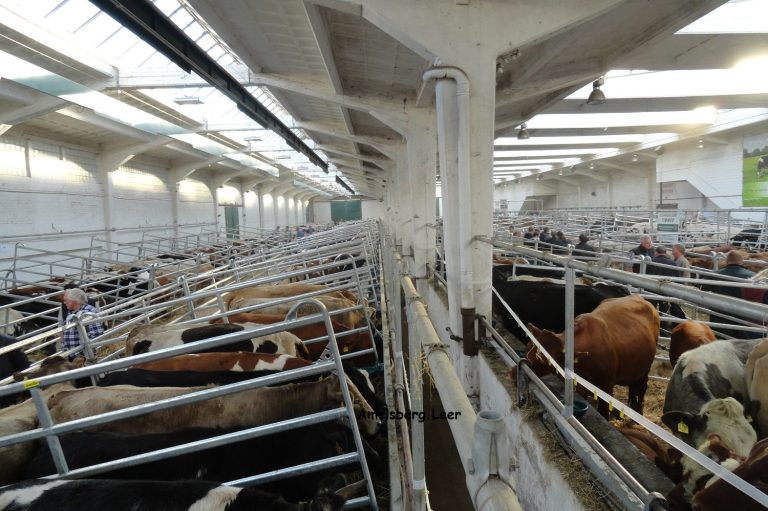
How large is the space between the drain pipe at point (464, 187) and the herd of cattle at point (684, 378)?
22.6 inches

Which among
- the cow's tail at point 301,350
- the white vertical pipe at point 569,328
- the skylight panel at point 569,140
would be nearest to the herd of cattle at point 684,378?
the white vertical pipe at point 569,328

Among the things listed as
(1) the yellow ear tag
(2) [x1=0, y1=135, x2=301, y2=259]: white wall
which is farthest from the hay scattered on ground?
(2) [x1=0, y1=135, x2=301, y2=259]: white wall

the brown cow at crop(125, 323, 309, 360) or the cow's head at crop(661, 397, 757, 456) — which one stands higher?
the brown cow at crop(125, 323, 309, 360)

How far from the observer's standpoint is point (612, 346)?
13.0ft

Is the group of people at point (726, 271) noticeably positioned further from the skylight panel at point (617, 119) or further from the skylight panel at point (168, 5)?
the skylight panel at point (168, 5)

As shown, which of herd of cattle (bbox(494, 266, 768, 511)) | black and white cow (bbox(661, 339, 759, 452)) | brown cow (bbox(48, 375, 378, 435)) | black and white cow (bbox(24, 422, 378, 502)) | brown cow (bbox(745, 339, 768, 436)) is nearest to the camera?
herd of cattle (bbox(494, 266, 768, 511))

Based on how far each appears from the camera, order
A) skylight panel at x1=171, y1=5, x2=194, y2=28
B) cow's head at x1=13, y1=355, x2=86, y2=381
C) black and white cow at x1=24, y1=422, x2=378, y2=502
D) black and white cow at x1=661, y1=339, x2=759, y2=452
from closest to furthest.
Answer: black and white cow at x1=24, y1=422, x2=378, y2=502 → black and white cow at x1=661, y1=339, x2=759, y2=452 → cow's head at x1=13, y1=355, x2=86, y2=381 → skylight panel at x1=171, y1=5, x2=194, y2=28

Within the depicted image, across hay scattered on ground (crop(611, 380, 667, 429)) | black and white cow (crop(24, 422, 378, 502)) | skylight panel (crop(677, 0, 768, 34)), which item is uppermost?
skylight panel (crop(677, 0, 768, 34))

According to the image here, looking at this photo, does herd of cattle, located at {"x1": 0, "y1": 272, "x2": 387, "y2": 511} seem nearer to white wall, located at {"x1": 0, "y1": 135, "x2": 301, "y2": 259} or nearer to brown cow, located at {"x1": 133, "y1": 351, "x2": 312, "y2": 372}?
brown cow, located at {"x1": 133, "y1": 351, "x2": 312, "y2": 372}

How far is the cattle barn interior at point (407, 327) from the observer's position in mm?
2053

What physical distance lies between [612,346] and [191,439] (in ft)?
11.4

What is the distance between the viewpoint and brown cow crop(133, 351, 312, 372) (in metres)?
3.79

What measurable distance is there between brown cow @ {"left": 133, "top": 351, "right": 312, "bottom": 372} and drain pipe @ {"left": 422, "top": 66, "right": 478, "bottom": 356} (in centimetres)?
154

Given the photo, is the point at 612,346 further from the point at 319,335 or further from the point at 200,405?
the point at 200,405
